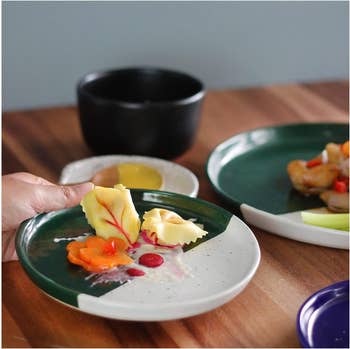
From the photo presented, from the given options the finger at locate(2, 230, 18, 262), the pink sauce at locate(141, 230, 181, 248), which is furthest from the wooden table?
the pink sauce at locate(141, 230, 181, 248)

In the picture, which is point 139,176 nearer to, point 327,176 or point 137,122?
point 137,122

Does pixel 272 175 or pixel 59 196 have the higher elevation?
pixel 59 196

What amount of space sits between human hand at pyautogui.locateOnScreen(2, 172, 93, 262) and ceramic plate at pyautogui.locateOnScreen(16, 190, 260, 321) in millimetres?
18

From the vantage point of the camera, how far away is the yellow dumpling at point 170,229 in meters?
1.12

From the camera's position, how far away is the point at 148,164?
1480 millimetres

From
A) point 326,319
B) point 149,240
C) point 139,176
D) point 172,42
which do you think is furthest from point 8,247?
point 172,42

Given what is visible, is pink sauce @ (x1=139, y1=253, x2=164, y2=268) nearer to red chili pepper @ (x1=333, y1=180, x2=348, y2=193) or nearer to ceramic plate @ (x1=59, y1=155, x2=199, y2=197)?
ceramic plate @ (x1=59, y1=155, x2=199, y2=197)

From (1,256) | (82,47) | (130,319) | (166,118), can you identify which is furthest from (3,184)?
(82,47)

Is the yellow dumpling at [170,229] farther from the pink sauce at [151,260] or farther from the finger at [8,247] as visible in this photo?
the finger at [8,247]

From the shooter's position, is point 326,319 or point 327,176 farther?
point 327,176

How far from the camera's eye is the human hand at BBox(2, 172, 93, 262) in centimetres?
114

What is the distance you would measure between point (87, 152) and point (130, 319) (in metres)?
0.71

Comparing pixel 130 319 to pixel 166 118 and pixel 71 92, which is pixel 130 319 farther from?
pixel 71 92

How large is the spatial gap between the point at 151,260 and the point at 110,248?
6 cm
